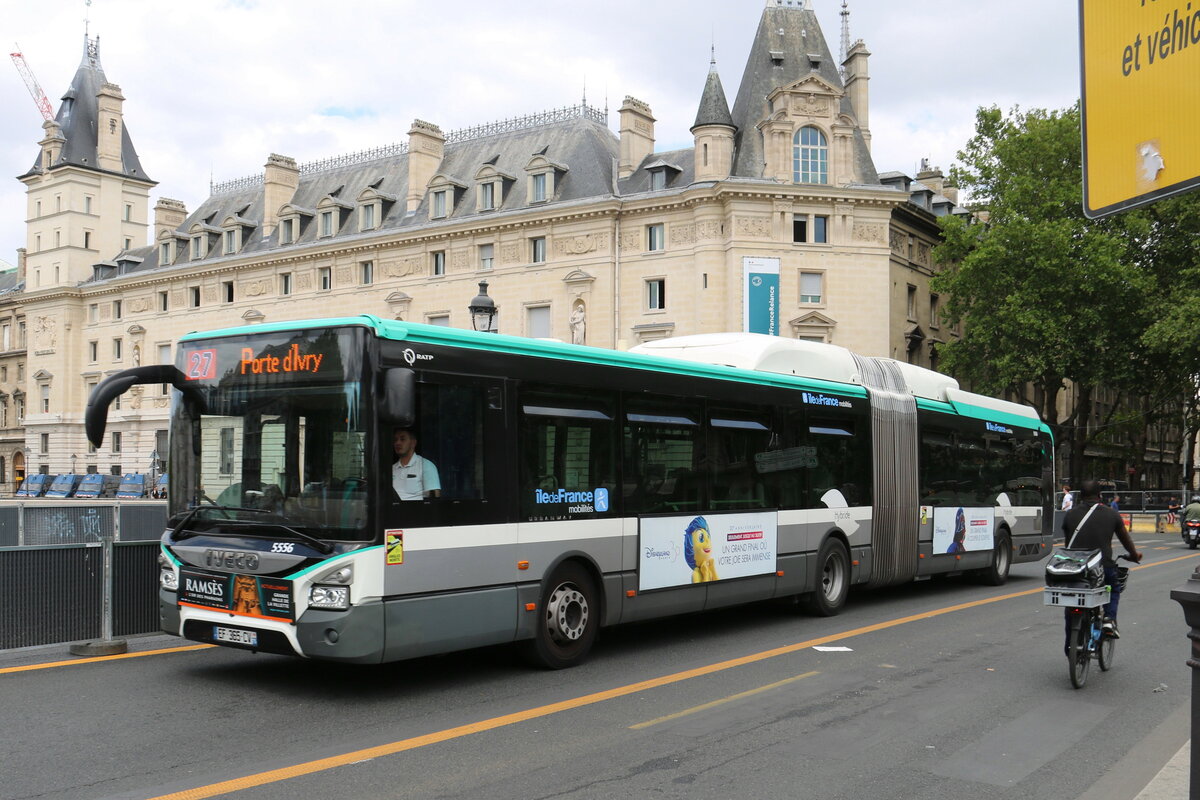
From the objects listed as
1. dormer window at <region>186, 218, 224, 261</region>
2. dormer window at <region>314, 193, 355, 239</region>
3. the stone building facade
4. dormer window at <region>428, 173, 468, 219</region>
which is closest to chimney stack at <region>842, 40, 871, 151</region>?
the stone building facade

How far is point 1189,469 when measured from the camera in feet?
190

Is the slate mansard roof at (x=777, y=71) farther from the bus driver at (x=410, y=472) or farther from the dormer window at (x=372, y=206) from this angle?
the bus driver at (x=410, y=472)

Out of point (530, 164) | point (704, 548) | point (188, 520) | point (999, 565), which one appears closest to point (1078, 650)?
point (704, 548)

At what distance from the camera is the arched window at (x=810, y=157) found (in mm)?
45875

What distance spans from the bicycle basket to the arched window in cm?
3844

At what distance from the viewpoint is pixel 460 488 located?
337 inches

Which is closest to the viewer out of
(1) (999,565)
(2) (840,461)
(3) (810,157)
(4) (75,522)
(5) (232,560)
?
(5) (232,560)

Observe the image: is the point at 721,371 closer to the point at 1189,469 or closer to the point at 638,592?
the point at 638,592

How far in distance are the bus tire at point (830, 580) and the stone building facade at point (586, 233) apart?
104 feet

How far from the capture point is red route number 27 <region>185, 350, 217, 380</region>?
879 cm

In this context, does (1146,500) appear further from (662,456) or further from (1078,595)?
(662,456)

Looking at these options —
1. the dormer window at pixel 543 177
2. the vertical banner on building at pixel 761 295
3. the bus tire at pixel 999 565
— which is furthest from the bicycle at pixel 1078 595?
the dormer window at pixel 543 177

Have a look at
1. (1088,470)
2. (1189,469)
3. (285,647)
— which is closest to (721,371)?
(285,647)

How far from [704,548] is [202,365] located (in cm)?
540
